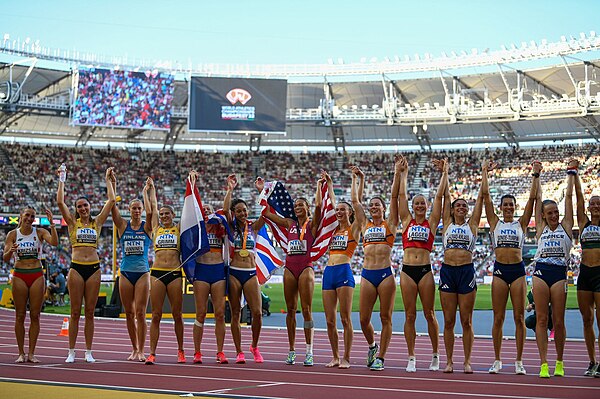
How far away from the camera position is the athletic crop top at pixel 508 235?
960 cm

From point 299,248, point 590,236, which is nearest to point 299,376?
point 299,248

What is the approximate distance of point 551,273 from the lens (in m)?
9.26

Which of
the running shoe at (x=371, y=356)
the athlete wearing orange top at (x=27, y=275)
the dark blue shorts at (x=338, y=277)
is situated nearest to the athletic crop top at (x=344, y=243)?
the dark blue shorts at (x=338, y=277)

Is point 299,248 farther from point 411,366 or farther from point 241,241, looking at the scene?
point 411,366

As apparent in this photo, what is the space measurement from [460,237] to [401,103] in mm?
40123

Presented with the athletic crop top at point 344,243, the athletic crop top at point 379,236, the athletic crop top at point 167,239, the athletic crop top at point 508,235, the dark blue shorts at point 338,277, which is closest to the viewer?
the athletic crop top at point 508,235

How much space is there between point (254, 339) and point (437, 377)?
9.36 feet

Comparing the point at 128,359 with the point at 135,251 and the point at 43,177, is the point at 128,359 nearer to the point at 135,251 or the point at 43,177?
the point at 135,251

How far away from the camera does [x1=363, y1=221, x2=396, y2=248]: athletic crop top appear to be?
10.0 m

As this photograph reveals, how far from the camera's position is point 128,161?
173ft

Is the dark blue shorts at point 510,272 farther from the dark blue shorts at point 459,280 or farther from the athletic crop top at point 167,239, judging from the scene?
the athletic crop top at point 167,239

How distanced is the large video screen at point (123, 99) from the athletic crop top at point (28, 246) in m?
33.2

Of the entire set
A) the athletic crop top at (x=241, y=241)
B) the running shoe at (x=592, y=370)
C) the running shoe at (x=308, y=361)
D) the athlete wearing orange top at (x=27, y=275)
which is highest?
the athletic crop top at (x=241, y=241)

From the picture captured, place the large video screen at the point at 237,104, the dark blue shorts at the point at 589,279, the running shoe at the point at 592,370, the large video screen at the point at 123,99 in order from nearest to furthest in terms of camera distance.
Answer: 1. the running shoe at the point at 592,370
2. the dark blue shorts at the point at 589,279
3. the large video screen at the point at 123,99
4. the large video screen at the point at 237,104
